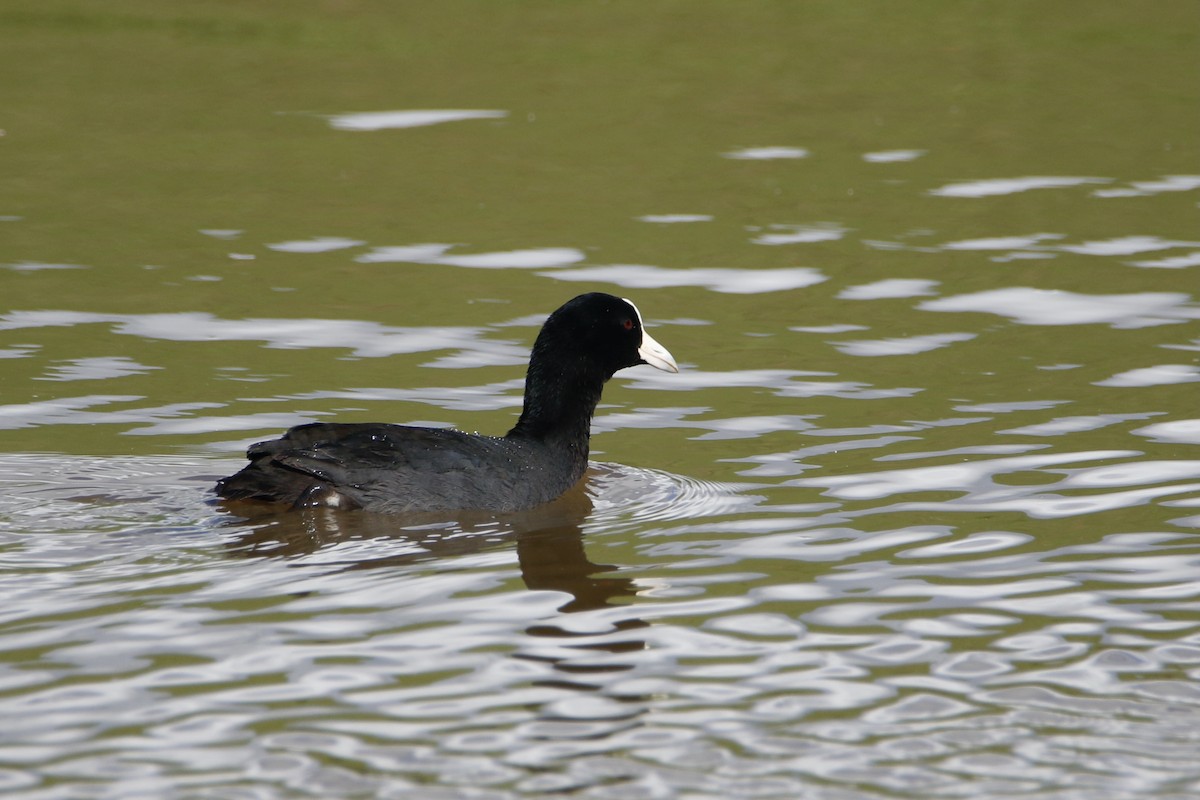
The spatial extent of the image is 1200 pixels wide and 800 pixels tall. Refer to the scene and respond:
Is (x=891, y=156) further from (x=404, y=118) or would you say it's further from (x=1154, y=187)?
(x=404, y=118)

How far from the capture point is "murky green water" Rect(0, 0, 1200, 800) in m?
5.62

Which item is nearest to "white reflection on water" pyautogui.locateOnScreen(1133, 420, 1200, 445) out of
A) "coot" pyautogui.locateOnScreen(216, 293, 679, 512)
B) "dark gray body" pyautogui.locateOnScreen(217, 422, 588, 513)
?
"coot" pyautogui.locateOnScreen(216, 293, 679, 512)

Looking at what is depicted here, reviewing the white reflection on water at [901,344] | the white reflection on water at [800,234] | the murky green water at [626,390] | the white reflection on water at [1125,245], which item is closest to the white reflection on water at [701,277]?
the murky green water at [626,390]

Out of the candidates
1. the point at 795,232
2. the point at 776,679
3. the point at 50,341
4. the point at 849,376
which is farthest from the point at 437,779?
the point at 795,232

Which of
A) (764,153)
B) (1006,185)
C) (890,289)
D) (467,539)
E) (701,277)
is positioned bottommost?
(467,539)

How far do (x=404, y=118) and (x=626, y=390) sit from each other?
640 cm

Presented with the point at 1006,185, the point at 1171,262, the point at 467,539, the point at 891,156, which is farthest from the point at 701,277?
the point at 467,539

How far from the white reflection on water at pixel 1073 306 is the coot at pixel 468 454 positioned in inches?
134

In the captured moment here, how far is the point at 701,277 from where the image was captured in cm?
1270

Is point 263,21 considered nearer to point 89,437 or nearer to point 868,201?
point 868,201

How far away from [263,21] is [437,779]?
49.9ft

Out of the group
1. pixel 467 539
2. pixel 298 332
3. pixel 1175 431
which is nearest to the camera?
pixel 467 539

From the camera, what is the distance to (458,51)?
60.5 feet

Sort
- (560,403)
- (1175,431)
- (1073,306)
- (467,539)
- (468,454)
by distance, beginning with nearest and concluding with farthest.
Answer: (467,539) < (468,454) < (560,403) < (1175,431) < (1073,306)
